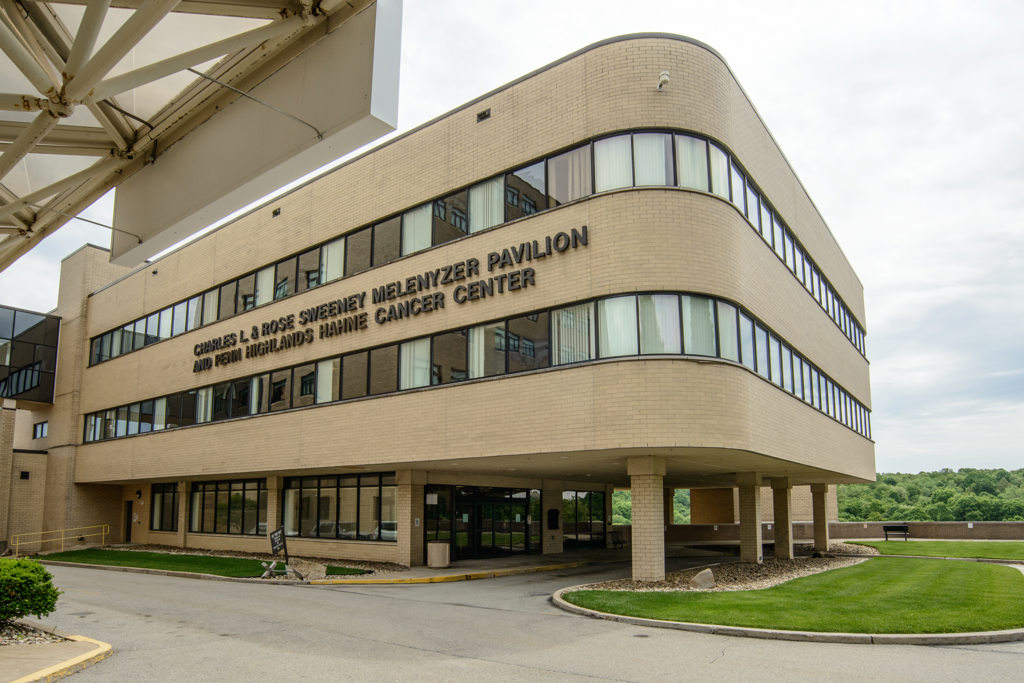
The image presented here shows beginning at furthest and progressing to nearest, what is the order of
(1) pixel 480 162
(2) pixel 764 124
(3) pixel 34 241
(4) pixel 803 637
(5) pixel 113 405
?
(5) pixel 113 405, (2) pixel 764 124, (1) pixel 480 162, (4) pixel 803 637, (3) pixel 34 241

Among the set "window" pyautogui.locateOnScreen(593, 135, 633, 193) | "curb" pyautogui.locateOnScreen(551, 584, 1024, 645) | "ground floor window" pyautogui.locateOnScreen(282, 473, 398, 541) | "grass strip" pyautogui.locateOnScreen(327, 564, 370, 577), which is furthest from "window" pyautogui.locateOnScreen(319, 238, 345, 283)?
"curb" pyautogui.locateOnScreen(551, 584, 1024, 645)

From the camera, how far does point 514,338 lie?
21.7 m

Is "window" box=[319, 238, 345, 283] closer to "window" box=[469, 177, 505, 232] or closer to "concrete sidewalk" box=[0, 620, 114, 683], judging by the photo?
"window" box=[469, 177, 505, 232]

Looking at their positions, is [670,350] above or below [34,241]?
above

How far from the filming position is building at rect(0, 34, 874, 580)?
1967 cm

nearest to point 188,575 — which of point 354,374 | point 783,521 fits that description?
point 354,374

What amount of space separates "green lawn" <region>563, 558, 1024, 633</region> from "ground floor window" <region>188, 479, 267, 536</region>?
1929 cm

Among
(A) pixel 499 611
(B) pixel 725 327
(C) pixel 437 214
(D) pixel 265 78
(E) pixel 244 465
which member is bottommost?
(A) pixel 499 611

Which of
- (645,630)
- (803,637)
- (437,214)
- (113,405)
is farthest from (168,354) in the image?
(803,637)

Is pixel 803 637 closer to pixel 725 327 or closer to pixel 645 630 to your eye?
pixel 645 630

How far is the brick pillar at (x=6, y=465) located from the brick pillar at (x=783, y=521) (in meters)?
34.8

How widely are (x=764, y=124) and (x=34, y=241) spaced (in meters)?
24.1

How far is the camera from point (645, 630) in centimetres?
1401

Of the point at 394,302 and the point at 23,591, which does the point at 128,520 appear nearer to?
the point at 394,302
